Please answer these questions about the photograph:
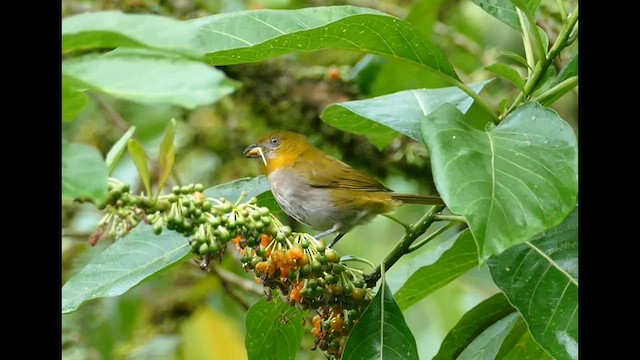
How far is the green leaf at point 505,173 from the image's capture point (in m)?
1.51

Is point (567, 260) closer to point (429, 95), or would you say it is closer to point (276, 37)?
point (429, 95)

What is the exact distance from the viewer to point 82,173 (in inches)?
46.8

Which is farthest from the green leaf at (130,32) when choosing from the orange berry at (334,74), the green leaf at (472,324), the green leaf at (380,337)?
the orange berry at (334,74)

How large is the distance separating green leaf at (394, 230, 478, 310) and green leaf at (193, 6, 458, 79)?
26.8 inches

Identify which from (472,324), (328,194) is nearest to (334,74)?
(328,194)

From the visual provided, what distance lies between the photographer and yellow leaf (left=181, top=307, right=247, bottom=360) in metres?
3.85

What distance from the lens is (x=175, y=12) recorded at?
178 inches

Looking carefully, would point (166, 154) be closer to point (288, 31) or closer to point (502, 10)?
point (288, 31)

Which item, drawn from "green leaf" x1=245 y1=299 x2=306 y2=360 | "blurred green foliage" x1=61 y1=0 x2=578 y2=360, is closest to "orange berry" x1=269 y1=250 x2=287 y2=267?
"green leaf" x1=245 y1=299 x2=306 y2=360

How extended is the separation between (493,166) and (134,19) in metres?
0.80

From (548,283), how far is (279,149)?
5.86 feet

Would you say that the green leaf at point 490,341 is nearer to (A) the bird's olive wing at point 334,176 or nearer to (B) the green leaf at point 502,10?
(B) the green leaf at point 502,10

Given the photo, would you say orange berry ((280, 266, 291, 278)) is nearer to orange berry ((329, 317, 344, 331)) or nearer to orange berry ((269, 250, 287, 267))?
orange berry ((269, 250, 287, 267))

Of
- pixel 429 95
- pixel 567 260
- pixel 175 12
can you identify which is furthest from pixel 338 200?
pixel 175 12
